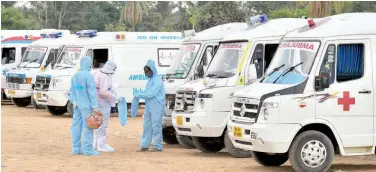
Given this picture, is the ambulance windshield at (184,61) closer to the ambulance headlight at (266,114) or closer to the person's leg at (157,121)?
the person's leg at (157,121)

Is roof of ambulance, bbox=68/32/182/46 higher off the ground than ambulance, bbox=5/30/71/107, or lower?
higher

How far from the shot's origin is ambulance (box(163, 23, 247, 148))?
56.9 ft

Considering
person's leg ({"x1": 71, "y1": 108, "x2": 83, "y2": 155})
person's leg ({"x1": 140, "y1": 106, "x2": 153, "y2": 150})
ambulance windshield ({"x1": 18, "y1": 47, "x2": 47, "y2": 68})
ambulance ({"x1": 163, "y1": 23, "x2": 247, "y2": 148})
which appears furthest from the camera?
ambulance windshield ({"x1": 18, "y1": 47, "x2": 47, "y2": 68})

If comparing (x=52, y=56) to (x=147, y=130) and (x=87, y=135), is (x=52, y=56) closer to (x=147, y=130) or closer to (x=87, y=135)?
(x=147, y=130)

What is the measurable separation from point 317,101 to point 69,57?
1429 centimetres

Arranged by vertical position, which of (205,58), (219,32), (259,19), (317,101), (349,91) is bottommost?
(317,101)

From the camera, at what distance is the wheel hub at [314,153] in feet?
42.1

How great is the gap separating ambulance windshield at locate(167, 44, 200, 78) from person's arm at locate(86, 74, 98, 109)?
8.92ft

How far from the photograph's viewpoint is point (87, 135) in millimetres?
15875

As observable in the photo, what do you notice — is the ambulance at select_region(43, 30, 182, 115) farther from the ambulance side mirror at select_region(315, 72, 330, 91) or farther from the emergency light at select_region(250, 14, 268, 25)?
the ambulance side mirror at select_region(315, 72, 330, 91)

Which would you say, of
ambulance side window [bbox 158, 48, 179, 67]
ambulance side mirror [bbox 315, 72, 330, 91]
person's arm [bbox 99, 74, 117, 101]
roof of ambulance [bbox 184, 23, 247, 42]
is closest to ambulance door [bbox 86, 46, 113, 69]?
ambulance side window [bbox 158, 48, 179, 67]

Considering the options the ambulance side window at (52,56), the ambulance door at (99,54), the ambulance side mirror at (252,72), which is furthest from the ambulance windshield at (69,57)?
the ambulance side mirror at (252,72)

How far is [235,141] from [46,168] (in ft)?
9.15

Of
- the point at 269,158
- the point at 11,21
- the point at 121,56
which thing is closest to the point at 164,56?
the point at 121,56
